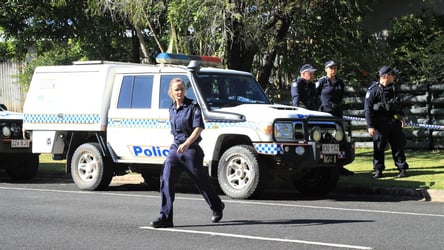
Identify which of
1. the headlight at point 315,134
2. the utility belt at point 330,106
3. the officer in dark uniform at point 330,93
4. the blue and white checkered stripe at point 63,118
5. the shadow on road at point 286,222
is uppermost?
the officer in dark uniform at point 330,93

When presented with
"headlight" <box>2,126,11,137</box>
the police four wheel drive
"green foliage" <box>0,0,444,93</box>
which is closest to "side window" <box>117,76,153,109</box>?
the police four wheel drive

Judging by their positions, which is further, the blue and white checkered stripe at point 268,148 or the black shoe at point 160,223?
the blue and white checkered stripe at point 268,148

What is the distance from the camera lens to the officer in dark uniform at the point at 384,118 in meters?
12.8

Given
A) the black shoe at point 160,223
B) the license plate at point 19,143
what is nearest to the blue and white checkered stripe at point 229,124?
the black shoe at point 160,223

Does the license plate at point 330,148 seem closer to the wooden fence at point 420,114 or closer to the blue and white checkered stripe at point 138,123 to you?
the blue and white checkered stripe at point 138,123

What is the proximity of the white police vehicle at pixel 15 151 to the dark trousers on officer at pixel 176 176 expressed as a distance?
6747mm

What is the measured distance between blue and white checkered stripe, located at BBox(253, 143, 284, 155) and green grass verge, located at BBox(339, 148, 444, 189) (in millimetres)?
1986

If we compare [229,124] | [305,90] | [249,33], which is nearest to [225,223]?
[229,124]

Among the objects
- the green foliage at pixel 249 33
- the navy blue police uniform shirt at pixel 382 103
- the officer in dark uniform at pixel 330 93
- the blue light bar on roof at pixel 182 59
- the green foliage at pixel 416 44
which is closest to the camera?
the blue light bar on roof at pixel 182 59

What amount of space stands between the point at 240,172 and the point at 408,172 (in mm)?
3726

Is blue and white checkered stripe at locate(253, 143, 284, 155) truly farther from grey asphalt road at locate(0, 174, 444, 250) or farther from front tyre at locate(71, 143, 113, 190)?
front tyre at locate(71, 143, 113, 190)

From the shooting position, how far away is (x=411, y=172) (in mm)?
13234

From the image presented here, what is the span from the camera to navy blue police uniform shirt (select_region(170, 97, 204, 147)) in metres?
8.61

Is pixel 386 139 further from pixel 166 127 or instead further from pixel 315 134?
pixel 166 127
